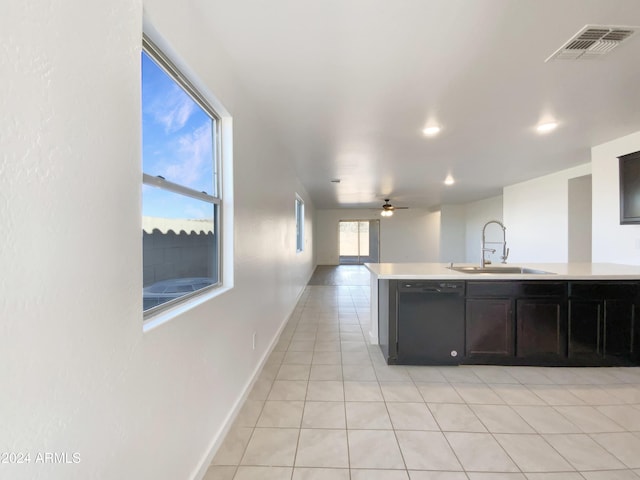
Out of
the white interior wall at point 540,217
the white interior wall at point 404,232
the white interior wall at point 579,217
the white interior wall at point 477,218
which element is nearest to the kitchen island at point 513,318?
the white interior wall at point 579,217

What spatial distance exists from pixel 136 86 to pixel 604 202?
4.76 metres

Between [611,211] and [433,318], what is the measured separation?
2.62 metres

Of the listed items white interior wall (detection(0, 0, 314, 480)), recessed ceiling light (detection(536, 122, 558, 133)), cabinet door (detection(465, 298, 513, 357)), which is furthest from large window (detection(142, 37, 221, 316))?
recessed ceiling light (detection(536, 122, 558, 133))

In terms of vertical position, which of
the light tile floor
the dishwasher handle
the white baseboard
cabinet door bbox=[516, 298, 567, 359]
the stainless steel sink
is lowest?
the light tile floor

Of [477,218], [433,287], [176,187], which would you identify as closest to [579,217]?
[433,287]

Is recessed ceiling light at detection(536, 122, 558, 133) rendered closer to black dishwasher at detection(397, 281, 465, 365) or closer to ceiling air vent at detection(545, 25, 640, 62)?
ceiling air vent at detection(545, 25, 640, 62)

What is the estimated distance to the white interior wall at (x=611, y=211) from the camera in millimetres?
3320

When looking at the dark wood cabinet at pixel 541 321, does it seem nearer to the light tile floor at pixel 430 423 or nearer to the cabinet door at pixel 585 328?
the cabinet door at pixel 585 328

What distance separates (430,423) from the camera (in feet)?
6.64

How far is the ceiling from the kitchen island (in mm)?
1490

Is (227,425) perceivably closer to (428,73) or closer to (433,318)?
(433,318)

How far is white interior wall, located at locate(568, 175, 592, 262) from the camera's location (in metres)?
5.07

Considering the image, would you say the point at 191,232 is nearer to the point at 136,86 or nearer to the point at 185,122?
the point at 185,122

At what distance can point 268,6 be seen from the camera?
58.6 inches
